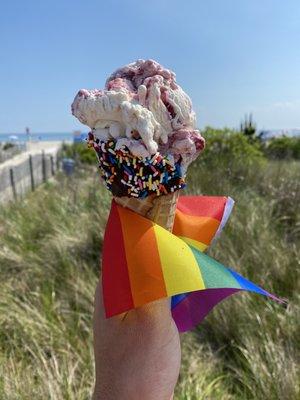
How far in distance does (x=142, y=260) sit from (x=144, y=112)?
0.47 meters

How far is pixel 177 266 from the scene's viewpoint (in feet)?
4.99

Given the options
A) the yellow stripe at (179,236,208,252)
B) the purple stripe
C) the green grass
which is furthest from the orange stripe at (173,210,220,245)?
the green grass

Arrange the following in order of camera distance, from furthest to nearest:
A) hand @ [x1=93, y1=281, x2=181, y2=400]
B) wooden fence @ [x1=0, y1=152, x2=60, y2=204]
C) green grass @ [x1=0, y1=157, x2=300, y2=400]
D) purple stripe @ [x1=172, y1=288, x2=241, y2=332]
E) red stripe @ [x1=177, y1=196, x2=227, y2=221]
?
wooden fence @ [x1=0, y1=152, x2=60, y2=204] < green grass @ [x1=0, y1=157, x2=300, y2=400] < purple stripe @ [x1=172, y1=288, x2=241, y2=332] < red stripe @ [x1=177, y1=196, x2=227, y2=221] < hand @ [x1=93, y1=281, x2=181, y2=400]

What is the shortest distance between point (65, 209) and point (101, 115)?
18.2 ft

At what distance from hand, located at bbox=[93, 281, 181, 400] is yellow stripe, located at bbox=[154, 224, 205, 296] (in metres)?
0.19

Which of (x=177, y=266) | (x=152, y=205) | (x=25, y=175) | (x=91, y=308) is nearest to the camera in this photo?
(x=177, y=266)

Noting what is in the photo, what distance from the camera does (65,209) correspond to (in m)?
7.01

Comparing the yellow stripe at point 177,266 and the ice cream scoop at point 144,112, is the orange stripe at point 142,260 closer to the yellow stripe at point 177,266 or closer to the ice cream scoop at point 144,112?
the yellow stripe at point 177,266

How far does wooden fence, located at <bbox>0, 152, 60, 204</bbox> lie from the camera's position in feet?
34.5

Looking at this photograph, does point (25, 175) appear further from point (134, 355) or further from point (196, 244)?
point (134, 355)

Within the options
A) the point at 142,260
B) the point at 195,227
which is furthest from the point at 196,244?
the point at 142,260

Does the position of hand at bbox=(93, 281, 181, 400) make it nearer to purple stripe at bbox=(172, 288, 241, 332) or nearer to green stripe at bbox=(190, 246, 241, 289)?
green stripe at bbox=(190, 246, 241, 289)

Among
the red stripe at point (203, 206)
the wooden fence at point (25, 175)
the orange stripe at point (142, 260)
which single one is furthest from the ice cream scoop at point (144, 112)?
the wooden fence at point (25, 175)

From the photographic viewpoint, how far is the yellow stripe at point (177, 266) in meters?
1.49
